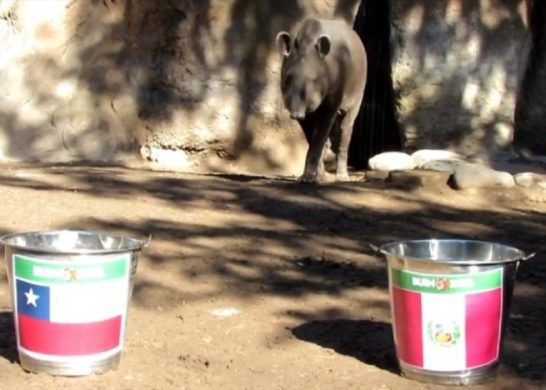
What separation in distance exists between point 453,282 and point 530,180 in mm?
5130

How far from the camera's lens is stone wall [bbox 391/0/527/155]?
12.0 m

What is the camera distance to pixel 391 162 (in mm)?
10758

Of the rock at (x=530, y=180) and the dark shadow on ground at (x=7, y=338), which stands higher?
the rock at (x=530, y=180)

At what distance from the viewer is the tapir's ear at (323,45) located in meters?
9.68

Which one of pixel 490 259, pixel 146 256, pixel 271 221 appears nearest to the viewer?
pixel 490 259

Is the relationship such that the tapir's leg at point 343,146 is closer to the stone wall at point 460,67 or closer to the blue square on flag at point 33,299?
the stone wall at point 460,67

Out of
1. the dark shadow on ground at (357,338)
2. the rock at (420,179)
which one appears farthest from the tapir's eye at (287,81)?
the dark shadow on ground at (357,338)

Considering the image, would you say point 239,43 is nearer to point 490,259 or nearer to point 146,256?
point 146,256

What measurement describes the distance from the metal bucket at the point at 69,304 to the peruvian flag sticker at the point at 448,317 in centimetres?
110

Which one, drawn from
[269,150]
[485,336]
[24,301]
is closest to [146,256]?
[24,301]

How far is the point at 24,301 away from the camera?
15.8 ft

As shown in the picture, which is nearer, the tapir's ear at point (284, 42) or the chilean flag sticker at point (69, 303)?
the chilean flag sticker at point (69, 303)

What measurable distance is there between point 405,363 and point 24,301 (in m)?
1.56

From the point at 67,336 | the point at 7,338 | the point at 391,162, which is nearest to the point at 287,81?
the point at 391,162
